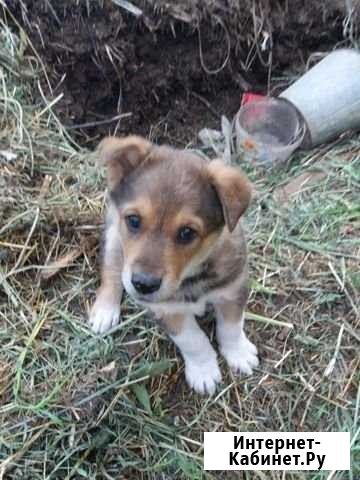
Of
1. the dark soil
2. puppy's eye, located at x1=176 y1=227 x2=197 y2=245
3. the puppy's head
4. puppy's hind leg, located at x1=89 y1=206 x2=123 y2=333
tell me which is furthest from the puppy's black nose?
the dark soil

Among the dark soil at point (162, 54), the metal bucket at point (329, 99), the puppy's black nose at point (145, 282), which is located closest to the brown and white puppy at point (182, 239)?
the puppy's black nose at point (145, 282)

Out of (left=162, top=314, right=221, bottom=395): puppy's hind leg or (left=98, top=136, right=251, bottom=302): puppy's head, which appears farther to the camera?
(left=162, top=314, right=221, bottom=395): puppy's hind leg

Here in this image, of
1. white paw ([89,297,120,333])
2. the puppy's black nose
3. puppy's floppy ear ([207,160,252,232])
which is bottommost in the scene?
white paw ([89,297,120,333])

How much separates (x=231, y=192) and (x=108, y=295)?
1.21 meters

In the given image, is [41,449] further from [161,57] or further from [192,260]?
[161,57]

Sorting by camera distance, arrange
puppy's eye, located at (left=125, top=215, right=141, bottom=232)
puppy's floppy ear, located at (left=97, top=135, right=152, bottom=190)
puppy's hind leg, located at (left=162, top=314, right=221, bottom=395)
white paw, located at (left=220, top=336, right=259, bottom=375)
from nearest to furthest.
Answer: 1. puppy's eye, located at (left=125, top=215, right=141, bottom=232)
2. puppy's floppy ear, located at (left=97, top=135, right=152, bottom=190)
3. puppy's hind leg, located at (left=162, top=314, right=221, bottom=395)
4. white paw, located at (left=220, top=336, right=259, bottom=375)

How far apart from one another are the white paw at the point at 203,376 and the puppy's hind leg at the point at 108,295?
511 millimetres

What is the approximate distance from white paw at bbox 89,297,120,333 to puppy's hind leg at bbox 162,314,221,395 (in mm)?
427

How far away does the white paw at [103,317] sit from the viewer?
4133 millimetres

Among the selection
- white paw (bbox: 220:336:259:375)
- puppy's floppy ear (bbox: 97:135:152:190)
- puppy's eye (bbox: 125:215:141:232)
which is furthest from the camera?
white paw (bbox: 220:336:259:375)

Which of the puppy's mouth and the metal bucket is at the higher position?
the puppy's mouth

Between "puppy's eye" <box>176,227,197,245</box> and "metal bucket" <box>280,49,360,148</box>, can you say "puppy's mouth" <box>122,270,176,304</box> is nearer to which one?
"puppy's eye" <box>176,227,197,245</box>

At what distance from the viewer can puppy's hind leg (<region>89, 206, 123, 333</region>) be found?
4.08 meters

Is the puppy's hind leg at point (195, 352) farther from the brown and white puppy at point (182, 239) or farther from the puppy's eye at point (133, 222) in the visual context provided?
the puppy's eye at point (133, 222)
